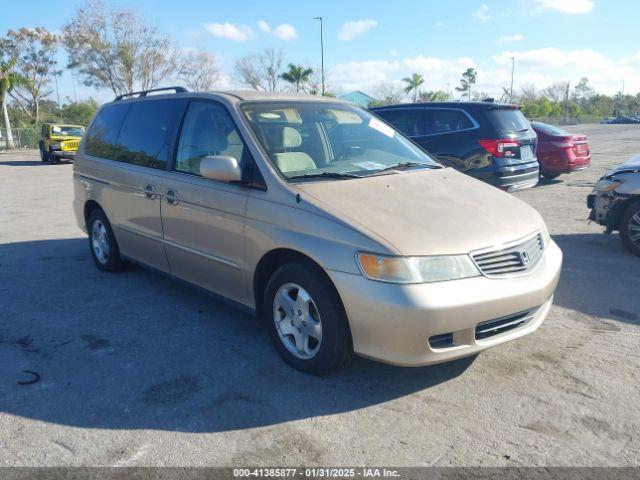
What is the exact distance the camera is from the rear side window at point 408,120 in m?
9.03

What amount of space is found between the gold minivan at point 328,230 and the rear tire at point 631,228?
2.98 m

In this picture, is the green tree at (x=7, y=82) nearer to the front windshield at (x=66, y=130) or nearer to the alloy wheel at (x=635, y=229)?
the front windshield at (x=66, y=130)

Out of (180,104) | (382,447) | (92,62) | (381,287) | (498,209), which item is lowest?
(382,447)

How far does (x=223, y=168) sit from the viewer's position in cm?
370

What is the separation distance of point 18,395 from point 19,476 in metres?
0.89

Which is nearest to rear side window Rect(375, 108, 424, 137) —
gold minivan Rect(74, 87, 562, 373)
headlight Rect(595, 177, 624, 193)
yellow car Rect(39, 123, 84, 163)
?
headlight Rect(595, 177, 624, 193)

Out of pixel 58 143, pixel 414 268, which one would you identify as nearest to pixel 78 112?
pixel 58 143

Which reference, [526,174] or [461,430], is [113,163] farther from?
[526,174]

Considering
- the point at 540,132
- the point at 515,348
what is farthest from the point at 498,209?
the point at 540,132

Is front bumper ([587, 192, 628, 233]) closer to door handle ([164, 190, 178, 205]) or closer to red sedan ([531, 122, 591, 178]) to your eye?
door handle ([164, 190, 178, 205])

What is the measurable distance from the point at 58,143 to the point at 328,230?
23855 millimetres

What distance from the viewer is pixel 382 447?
9.07 feet

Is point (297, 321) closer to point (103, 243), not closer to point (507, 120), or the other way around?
point (103, 243)

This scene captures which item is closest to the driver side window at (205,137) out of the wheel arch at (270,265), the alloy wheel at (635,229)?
the wheel arch at (270,265)
